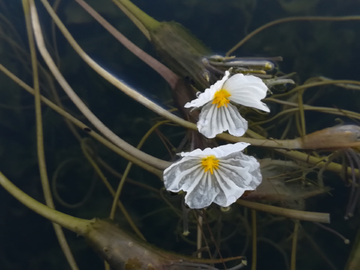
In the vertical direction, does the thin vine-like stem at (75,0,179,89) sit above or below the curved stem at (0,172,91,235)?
above

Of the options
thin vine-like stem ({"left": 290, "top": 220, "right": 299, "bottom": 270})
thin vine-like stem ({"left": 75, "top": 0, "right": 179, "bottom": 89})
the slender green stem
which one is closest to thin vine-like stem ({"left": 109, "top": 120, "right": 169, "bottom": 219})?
thin vine-like stem ({"left": 75, "top": 0, "right": 179, "bottom": 89})

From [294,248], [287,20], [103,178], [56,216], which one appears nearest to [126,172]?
A: [103,178]

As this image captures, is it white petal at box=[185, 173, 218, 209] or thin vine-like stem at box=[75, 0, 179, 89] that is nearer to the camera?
white petal at box=[185, 173, 218, 209]

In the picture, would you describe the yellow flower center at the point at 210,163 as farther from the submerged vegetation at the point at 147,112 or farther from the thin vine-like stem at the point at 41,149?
the thin vine-like stem at the point at 41,149

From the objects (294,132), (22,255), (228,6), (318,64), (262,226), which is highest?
(228,6)

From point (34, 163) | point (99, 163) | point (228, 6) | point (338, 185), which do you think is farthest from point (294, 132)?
point (34, 163)

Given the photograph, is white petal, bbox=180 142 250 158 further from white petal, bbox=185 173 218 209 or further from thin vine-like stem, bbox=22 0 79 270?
thin vine-like stem, bbox=22 0 79 270

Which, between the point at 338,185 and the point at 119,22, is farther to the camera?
the point at 119,22

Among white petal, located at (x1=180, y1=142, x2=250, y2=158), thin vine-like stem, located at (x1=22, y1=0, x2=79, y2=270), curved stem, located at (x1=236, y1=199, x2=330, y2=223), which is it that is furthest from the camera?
thin vine-like stem, located at (x1=22, y1=0, x2=79, y2=270)

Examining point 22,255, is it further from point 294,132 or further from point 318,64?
point 318,64
